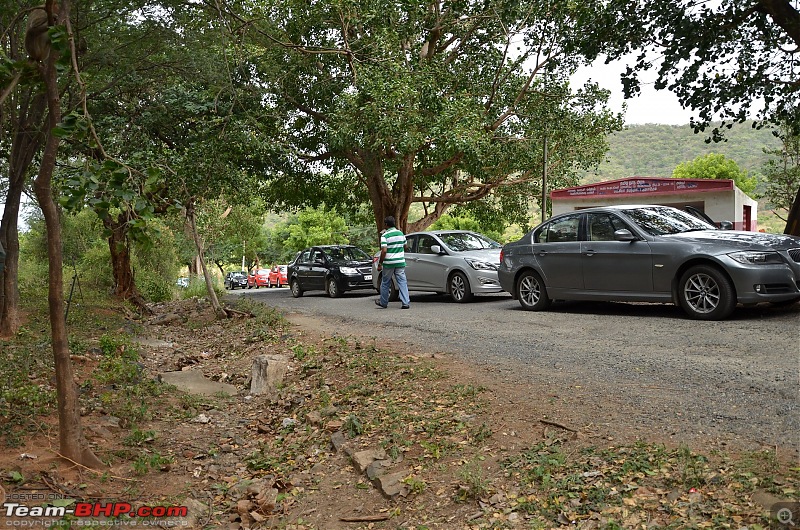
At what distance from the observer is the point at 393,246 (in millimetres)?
14070

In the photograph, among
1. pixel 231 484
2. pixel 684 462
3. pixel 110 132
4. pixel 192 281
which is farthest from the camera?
pixel 192 281

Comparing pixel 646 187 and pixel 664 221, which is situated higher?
pixel 646 187

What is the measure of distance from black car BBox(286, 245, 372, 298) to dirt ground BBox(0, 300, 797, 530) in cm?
1139

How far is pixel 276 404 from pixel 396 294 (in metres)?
9.06

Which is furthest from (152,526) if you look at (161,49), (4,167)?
(4,167)

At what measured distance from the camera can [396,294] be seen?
56.3 feet

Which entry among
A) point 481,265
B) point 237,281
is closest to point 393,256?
point 481,265

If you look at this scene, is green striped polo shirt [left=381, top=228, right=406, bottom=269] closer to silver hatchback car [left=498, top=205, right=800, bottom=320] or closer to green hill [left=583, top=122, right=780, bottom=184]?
silver hatchback car [left=498, top=205, right=800, bottom=320]

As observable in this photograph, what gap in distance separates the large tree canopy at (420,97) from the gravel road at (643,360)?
797 cm

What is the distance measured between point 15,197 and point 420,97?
10800 millimetres

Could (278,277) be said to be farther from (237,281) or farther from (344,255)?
(344,255)

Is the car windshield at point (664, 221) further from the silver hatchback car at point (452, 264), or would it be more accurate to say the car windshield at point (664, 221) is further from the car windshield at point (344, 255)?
the car windshield at point (344, 255)

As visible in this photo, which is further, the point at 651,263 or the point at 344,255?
the point at 344,255

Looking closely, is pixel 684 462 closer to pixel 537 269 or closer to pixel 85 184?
pixel 85 184
